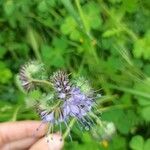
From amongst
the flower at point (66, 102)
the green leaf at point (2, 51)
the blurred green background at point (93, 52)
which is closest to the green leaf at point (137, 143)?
the blurred green background at point (93, 52)

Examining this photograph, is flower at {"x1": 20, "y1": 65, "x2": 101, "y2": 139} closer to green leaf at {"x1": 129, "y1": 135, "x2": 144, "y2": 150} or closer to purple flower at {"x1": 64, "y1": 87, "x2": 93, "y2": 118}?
purple flower at {"x1": 64, "y1": 87, "x2": 93, "y2": 118}

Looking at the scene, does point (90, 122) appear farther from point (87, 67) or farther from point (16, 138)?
point (87, 67)

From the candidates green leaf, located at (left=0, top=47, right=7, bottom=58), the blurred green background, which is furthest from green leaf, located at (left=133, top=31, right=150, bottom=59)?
green leaf, located at (left=0, top=47, right=7, bottom=58)

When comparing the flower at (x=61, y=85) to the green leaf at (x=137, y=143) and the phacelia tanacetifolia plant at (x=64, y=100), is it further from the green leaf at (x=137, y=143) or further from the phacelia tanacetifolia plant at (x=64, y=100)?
the green leaf at (x=137, y=143)

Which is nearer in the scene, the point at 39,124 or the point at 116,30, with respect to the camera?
the point at 39,124

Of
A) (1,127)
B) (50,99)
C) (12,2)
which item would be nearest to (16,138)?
(1,127)

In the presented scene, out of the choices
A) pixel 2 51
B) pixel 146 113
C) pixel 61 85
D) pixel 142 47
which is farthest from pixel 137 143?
pixel 2 51
